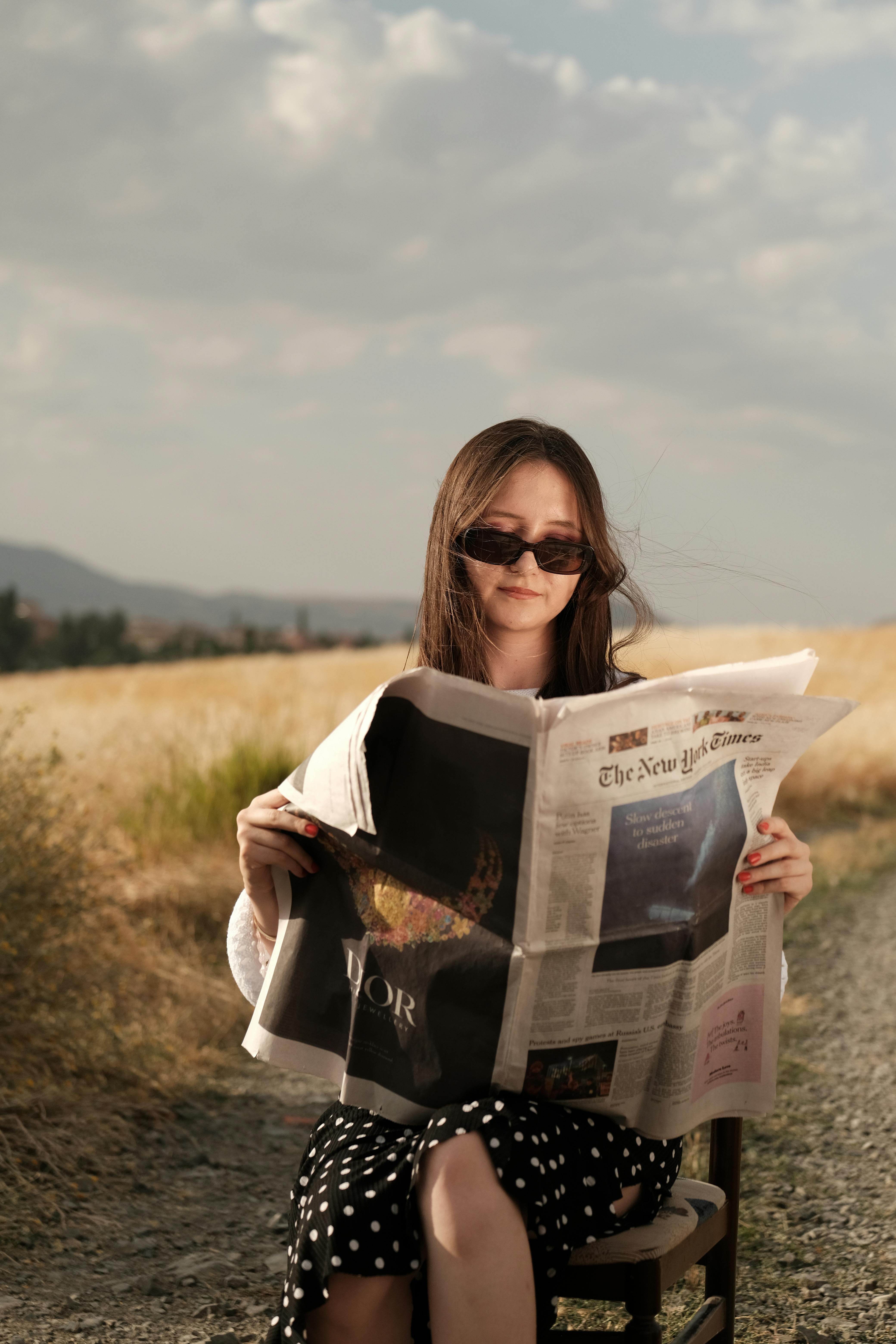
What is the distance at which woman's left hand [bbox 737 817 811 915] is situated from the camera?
1.53 meters

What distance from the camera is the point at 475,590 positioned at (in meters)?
1.87

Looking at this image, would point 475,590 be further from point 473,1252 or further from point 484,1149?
point 473,1252

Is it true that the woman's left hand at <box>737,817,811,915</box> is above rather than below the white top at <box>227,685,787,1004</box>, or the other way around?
above

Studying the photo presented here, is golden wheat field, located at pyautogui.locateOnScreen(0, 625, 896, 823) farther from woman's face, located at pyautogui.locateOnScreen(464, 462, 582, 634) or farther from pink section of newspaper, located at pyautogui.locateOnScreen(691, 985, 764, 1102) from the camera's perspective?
pink section of newspaper, located at pyautogui.locateOnScreen(691, 985, 764, 1102)

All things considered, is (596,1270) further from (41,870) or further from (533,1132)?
(41,870)

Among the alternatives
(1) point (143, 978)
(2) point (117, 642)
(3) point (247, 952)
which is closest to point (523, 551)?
(3) point (247, 952)

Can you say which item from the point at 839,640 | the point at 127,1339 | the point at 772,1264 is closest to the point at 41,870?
the point at 127,1339

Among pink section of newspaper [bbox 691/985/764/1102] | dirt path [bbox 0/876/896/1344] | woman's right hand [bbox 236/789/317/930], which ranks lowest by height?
dirt path [bbox 0/876/896/1344]

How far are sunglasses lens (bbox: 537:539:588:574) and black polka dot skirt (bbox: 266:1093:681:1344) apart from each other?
81cm

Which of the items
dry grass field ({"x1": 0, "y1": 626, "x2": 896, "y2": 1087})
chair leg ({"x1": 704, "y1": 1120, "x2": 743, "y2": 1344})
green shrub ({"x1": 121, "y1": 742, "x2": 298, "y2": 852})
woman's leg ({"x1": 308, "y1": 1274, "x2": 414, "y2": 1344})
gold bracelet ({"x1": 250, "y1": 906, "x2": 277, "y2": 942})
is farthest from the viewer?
green shrub ({"x1": 121, "y1": 742, "x2": 298, "y2": 852})

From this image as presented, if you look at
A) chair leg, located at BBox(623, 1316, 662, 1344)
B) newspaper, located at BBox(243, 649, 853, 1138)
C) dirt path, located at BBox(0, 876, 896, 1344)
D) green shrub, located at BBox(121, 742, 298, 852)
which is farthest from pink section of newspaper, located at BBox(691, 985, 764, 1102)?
green shrub, located at BBox(121, 742, 298, 852)

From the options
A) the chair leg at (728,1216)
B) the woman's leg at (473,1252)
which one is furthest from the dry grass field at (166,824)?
the woman's leg at (473,1252)

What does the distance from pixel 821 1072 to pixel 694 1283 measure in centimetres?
160

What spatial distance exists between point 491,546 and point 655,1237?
1.04m
